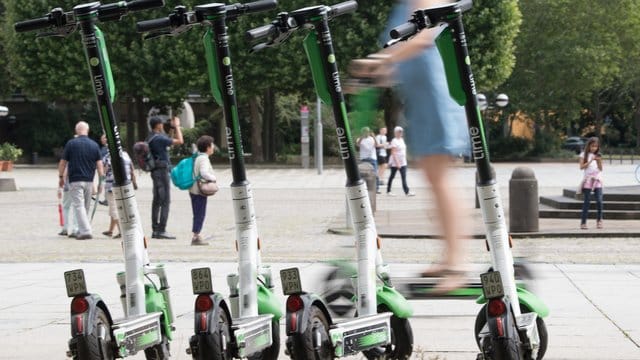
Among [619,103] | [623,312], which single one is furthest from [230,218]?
[619,103]

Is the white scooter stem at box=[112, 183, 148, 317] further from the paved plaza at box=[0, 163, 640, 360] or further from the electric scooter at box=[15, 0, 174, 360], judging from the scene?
the paved plaza at box=[0, 163, 640, 360]

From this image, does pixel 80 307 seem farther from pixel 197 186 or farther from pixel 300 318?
pixel 197 186

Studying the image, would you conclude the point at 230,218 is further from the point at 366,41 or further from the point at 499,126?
the point at 499,126

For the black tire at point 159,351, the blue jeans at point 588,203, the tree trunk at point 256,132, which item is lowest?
the tree trunk at point 256,132

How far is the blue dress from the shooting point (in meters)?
6.34

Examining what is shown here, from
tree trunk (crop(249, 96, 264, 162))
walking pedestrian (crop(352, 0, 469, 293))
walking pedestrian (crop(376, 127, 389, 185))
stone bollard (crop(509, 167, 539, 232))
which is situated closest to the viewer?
walking pedestrian (crop(352, 0, 469, 293))

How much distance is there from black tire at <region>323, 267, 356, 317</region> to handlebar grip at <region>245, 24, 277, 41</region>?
57.1 inches

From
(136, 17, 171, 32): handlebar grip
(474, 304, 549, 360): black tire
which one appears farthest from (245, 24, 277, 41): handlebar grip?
(474, 304, 549, 360): black tire

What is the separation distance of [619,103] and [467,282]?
→ 74.8 m

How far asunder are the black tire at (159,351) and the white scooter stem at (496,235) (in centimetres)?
152

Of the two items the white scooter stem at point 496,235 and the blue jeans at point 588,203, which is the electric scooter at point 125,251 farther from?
the blue jeans at point 588,203

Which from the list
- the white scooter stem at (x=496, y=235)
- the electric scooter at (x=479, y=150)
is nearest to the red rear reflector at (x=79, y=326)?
the electric scooter at (x=479, y=150)

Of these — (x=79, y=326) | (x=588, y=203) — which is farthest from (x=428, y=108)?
(x=588, y=203)

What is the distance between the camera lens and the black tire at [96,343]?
503 centimetres
